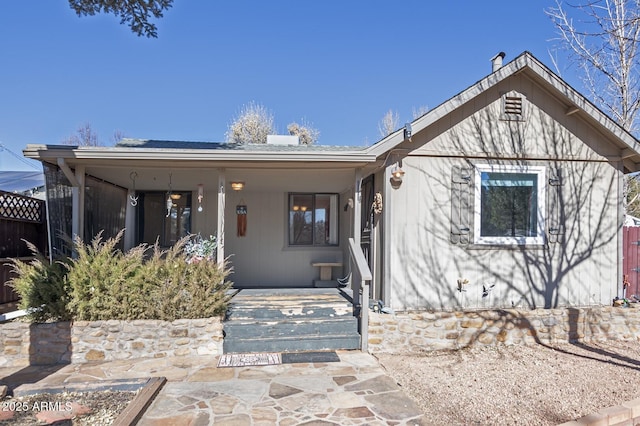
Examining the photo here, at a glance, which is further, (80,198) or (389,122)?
(389,122)

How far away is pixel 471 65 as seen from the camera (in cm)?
1270

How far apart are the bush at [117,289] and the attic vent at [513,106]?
517 cm

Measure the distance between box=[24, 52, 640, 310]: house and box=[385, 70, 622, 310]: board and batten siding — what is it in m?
0.02

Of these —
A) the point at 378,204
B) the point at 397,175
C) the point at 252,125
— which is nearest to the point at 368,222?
the point at 378,204

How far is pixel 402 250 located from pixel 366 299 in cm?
111

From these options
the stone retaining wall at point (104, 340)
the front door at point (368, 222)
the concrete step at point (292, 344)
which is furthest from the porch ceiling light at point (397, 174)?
the stone retaining wall at point (104, 340)

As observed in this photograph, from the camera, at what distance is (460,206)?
625cm

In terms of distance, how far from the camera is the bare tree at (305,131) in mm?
21934

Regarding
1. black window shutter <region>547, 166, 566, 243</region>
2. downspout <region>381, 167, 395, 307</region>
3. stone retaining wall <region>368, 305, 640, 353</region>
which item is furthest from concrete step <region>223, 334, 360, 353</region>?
black window shutter <region>547, 166, 566, 243</region>

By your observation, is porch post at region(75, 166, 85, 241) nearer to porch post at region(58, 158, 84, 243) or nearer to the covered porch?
porch post at region(58, 158, 84, 243)

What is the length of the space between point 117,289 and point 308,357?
2.61m

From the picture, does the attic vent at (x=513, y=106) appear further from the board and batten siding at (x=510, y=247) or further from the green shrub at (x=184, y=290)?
the green shrub at (x=184, y=290)

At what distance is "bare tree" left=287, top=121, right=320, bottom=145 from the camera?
72.0 ft

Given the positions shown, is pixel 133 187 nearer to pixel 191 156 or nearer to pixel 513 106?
pixel 191 156
